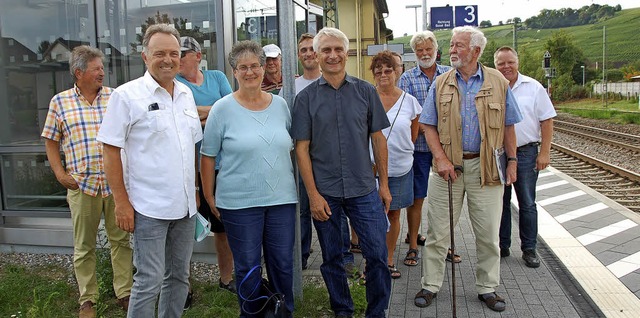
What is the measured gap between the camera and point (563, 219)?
7.63 m

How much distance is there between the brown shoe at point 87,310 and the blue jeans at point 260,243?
1.37 metres

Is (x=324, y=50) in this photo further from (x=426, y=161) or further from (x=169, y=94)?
(x=426, y=161)

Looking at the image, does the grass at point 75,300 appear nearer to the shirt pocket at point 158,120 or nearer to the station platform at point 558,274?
the station platform at point 558,274

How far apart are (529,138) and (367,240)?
237cm

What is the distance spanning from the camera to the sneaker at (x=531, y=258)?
→ 5.50 meters

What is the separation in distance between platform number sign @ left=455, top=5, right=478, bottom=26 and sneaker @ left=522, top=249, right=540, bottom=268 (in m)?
11.3

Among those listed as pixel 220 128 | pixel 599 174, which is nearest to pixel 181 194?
pixel 220 128

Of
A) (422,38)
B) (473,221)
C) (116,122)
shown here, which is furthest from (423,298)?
(116,122)

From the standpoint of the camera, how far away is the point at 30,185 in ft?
21.2

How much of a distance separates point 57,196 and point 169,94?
365 cm

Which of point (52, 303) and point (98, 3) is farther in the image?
point (98, 3)

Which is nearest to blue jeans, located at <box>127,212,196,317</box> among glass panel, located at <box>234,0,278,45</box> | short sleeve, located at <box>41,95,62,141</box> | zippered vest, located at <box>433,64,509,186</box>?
short sleeve, located at <box>41,95,62,141</box>

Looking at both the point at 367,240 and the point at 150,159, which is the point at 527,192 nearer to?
the point at 367,240

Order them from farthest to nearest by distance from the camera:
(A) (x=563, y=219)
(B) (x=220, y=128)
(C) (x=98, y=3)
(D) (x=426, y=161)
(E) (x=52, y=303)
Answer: (A) (x=563, y=219), (C) (x=98, y=3), (D) (x=426, y=161), (E) (x=52, y=303), (B) (x=220, y=128)
